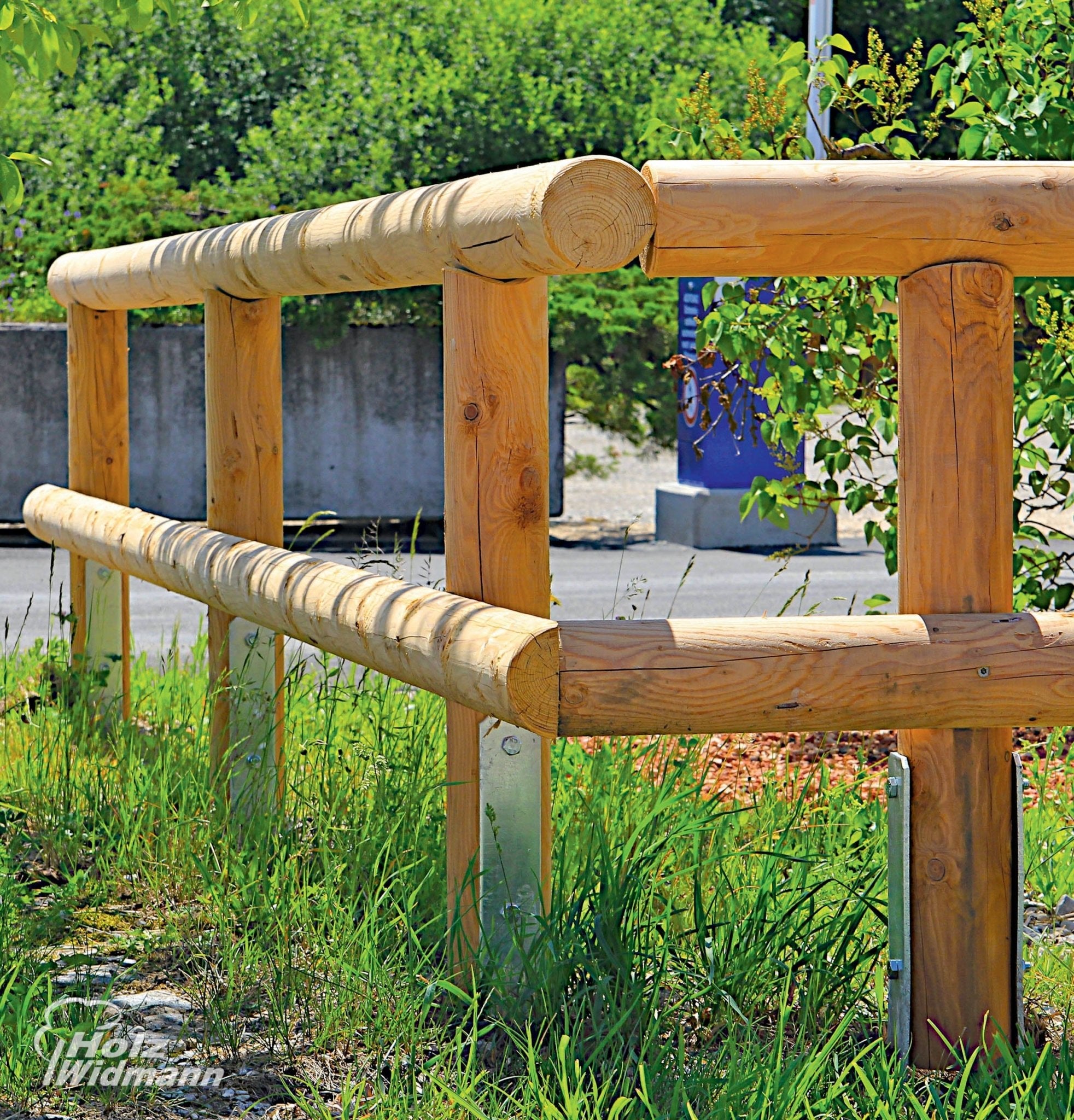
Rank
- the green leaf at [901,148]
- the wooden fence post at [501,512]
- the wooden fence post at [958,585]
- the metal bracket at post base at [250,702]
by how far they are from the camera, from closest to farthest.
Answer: the wooden fence post at [958,585], the wooden fence post at [501,512], the metal bracket at post base at [250,702], the green leaf at [901,148]

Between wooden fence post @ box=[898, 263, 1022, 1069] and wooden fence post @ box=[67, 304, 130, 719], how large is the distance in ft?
9.27

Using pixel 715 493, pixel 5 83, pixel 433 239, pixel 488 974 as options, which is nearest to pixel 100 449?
pixel 5 83

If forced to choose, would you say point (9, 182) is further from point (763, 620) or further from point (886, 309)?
point (886, 309)

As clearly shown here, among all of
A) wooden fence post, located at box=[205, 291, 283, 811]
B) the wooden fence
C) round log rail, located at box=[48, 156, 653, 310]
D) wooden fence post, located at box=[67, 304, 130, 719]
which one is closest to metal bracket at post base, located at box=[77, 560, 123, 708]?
wooden fence post, located at box=[67, 304, 130, 719]

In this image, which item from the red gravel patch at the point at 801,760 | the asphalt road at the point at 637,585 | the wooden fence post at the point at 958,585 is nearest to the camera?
the wooden fence post at the point at 958,585

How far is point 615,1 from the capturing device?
1315 centimetres

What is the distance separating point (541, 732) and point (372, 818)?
1061 mm

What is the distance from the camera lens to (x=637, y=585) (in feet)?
25.8

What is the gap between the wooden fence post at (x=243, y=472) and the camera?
12.2ft

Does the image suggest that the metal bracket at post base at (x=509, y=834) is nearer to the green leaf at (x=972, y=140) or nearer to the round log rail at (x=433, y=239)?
the round log rail at (x=433, y=239)

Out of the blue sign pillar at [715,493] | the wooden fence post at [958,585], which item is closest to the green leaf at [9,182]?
the wooden fence post at [958,585]

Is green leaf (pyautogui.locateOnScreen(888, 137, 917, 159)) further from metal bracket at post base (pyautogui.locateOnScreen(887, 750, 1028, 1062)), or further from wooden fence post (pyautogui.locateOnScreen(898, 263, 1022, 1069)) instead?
metal bracket at post base (pyautogui.locateOnScreen(887, 750, 1028, 1062))

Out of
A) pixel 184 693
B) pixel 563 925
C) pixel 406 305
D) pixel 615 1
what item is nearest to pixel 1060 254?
pixel 563 925

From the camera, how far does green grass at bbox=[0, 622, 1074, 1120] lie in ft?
7.82
